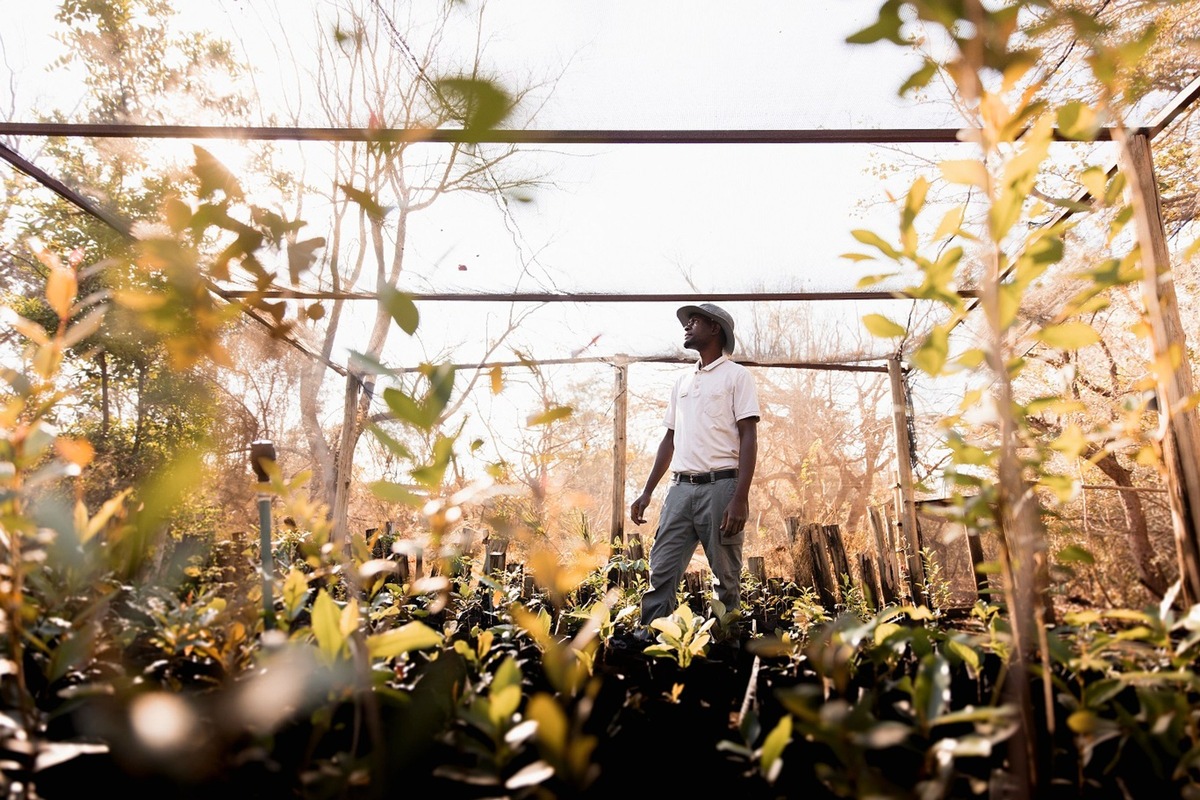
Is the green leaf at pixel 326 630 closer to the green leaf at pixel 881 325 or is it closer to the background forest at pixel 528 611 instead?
the background forest at pixel 528 611

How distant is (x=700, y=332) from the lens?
388 cm

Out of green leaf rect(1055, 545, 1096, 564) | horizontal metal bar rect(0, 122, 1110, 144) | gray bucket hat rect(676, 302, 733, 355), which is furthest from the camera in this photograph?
gray bucket hat rect(676, 302, 733, 355)

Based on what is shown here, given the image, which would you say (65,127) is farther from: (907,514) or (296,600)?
(907,514)

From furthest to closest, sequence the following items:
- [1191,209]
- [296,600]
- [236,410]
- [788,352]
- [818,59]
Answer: [236,410], [788,352], [1191,209], [818,59], [296,600]

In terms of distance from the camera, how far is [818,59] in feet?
8.69

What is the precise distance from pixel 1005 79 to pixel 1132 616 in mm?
563

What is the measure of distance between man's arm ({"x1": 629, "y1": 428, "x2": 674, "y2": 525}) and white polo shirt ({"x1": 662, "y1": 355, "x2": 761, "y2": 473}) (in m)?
0.19

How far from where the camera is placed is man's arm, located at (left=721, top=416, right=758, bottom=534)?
10.7ft

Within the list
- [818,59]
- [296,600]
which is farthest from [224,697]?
[818,59]

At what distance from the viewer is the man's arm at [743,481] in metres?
3.25

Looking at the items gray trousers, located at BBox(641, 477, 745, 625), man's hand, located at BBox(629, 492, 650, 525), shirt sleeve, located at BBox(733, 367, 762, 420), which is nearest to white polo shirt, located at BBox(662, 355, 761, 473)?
shirt sleeve, located at BBox(733, 367, 762, 420)

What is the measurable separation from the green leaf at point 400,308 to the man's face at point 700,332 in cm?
339

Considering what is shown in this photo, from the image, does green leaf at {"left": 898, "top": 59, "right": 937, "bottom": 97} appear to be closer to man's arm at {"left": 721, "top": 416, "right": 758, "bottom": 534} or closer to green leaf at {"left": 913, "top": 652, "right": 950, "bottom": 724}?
green leaf at {"left": 913, "top": 652, "right": 950, "bottom": 724}

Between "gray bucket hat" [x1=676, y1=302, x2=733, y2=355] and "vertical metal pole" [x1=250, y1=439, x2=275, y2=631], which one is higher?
"gray bucket hat" [x1=676, y1=302, x2=733, y2=355]
